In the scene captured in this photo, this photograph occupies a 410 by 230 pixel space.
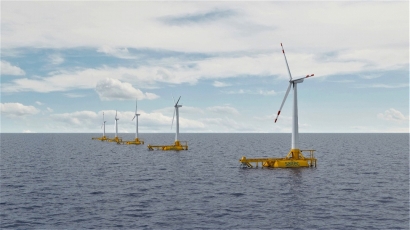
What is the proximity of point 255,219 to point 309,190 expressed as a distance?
23834 millimetres

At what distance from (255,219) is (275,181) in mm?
30587

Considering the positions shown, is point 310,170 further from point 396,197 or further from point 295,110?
point 396,197

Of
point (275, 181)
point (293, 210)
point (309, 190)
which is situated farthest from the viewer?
point (275, 181)

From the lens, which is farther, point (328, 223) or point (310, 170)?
point (310, 170)

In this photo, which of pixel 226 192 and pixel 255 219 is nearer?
pixel 255 219

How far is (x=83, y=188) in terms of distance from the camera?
7138 cm

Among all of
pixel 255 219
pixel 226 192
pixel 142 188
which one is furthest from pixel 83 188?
pixel 255 219

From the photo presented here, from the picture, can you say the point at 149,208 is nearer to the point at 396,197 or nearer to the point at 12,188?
the point at 12,188

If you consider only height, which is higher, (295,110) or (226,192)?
(295,110)

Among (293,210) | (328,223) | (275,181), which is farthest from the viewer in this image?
(275,181)

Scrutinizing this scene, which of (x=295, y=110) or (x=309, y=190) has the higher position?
(x=295, y=110)

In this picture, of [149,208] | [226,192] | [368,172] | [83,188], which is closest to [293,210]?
[226,192]

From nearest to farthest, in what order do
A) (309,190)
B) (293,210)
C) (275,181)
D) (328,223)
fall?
(328,223) < (293,210) < (309,190) < (275,181)

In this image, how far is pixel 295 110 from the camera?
9419 cm
